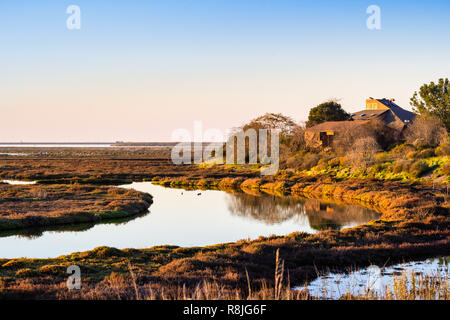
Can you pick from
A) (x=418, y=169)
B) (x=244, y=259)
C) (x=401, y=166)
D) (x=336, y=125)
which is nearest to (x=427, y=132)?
(x=401, y=166)

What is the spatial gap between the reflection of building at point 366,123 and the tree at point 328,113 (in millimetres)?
2981

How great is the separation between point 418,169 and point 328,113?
3489 cm

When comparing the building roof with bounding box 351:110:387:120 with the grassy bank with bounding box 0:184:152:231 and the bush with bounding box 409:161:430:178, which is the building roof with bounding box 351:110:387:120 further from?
the grassy bank with bounding box 0:184:152:231

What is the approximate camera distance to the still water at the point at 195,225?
24422 mm

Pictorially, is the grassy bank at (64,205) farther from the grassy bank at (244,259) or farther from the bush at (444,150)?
the bush at (444,150)

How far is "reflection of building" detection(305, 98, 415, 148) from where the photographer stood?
66.1m

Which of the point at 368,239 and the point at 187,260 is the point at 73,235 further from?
the point at 368,239

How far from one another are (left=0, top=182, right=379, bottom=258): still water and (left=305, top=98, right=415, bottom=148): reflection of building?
2819cm

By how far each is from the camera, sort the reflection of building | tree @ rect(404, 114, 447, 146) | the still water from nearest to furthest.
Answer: the still water
tree @ rect(404, 114, 447, 146)
the reflection of building

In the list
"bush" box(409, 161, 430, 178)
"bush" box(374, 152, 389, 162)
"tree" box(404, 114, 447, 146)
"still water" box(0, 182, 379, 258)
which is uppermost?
"tree" box(404, 114, 447, 146)

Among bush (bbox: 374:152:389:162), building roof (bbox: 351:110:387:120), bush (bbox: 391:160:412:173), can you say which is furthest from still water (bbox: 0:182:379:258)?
building roof (bbox: 351:110:387:120)
